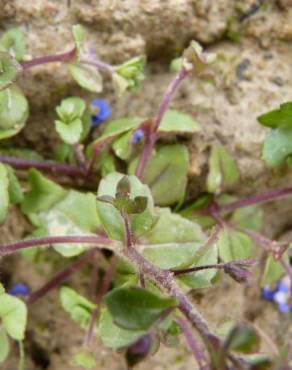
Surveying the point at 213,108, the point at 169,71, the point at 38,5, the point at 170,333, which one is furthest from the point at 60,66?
the point at 170,333

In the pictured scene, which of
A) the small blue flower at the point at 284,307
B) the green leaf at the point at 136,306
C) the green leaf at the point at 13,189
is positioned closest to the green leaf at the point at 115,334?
the green leaf at the point at 136,306

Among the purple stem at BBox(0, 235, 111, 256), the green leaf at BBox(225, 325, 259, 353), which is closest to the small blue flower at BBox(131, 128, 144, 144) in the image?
the purple stem at BBox(0, 235, 111, 256)

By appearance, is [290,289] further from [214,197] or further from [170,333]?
[170,333]

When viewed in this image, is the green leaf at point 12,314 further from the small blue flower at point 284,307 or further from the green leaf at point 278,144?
the small blue flower at point 284,307

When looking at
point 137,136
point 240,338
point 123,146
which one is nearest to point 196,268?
point 240,338

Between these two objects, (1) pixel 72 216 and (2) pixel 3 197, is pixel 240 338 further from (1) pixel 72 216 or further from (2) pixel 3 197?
(1) pixel 72 216

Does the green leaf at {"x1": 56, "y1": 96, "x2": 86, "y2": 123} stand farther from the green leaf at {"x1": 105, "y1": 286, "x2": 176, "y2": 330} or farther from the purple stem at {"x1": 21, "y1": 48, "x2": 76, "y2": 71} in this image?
the green leaf at {"x1": 105, "y1": 286, "x2": 176, "y2": 330}
